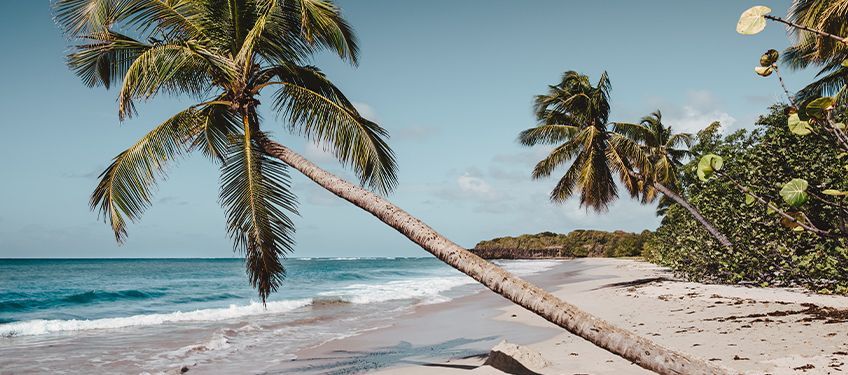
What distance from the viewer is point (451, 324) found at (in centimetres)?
1380

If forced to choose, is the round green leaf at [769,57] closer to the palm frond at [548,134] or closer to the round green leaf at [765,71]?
the round green leaf at [765,71]

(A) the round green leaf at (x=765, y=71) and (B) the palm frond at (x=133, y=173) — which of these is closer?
(A) the round green leaf at (x=765, y=71)

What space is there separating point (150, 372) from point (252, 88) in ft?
17.9

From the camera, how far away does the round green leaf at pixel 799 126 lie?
204cm

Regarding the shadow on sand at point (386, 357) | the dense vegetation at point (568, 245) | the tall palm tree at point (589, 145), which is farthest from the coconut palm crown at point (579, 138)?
the dense vegetation at point (568, 245)

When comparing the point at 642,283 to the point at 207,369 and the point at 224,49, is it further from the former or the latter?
the point at 224,49

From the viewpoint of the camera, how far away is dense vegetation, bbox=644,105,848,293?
11.4 meters

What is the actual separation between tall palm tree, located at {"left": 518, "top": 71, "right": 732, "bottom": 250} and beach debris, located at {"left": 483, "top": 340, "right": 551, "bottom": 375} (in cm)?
1294

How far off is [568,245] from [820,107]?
90.1 m

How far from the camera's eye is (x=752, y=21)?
66.9 inches

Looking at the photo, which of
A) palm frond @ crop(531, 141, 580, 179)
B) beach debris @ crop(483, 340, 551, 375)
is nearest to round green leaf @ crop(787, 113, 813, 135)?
beach debris @ crop(483, 340, 551, 375)

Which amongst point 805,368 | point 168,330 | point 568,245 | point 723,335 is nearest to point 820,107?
point 805,368

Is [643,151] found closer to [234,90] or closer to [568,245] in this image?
[234,90]

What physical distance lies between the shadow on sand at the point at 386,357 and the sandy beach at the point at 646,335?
18 mm
